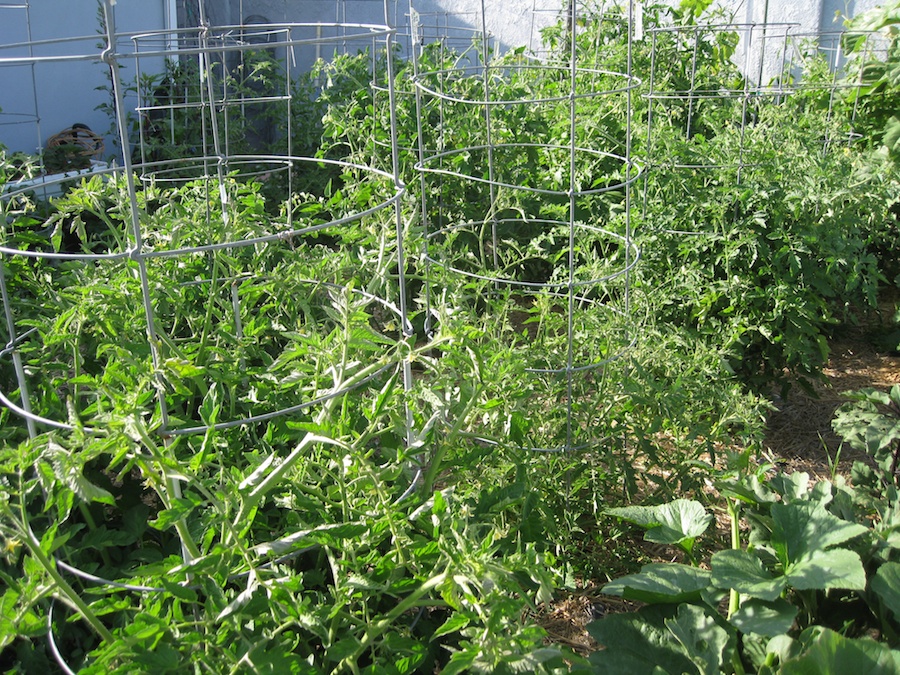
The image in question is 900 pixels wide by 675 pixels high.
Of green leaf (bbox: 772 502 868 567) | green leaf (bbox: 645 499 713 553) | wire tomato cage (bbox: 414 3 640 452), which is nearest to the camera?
green leaf (bbox: 772 502 868 567)

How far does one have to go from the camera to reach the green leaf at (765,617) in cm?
147

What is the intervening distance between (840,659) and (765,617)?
0.20m

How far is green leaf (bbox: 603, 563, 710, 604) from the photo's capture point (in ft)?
5.29

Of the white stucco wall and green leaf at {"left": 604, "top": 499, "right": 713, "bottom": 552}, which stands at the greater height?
the white stucco wall

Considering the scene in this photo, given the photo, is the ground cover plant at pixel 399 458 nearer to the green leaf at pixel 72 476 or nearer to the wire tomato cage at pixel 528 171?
the green leaf at pixel 72 476

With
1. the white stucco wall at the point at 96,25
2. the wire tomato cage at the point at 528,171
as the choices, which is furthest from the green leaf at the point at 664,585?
the white stucco wall at the point at 96,25

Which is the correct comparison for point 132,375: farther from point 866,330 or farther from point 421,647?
point 866,330

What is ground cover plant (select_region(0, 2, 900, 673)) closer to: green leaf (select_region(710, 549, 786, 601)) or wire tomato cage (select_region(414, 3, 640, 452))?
green leaf (select_region(710, 549, 786, 601))

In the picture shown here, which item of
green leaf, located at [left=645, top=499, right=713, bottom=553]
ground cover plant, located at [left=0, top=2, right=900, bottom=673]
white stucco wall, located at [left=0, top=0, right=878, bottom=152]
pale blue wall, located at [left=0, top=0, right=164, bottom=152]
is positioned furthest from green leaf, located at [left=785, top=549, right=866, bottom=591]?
pale blue wall, located at [left=0, top=0, right=164, bottom=152]

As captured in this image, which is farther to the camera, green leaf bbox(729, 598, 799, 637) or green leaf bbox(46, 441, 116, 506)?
green leaf bbox(729, 598, 799, 637)

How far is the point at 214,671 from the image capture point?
116 centimetres

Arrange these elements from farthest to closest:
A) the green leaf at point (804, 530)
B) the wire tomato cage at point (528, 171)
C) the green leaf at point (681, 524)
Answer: the wire tomato cage at point (528, 171) → the green leaf at point (681, 524) → the green leaf at point (804, 530)

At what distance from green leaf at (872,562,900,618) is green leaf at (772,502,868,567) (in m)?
0.08

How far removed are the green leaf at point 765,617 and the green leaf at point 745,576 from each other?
0.10 ft
